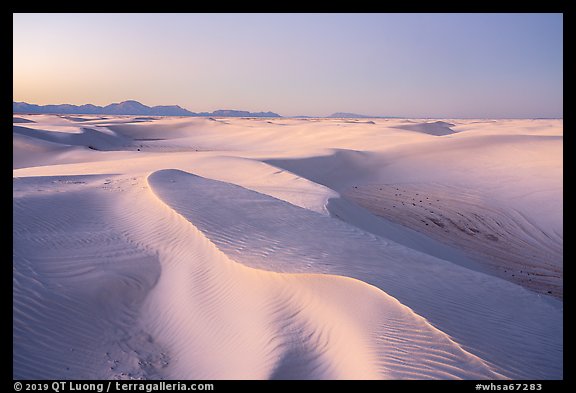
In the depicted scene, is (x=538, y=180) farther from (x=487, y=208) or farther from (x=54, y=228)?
(x=54, y=228)

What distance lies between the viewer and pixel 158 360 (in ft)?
14.8

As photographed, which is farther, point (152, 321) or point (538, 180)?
point (538, 180)

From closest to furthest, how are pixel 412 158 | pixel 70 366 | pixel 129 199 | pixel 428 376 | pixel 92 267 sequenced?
pixel 428 376
pixel 70 366
pixel 92 267
pixel 129 199
pixel 412 158

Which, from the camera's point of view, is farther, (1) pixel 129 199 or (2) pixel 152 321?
(1) pixel 129 199

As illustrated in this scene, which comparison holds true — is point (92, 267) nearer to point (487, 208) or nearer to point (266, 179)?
point (266, 179)

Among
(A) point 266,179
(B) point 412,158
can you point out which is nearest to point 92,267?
(A) point 266,179

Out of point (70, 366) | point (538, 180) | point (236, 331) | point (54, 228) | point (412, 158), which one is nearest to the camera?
point (70, 366)
